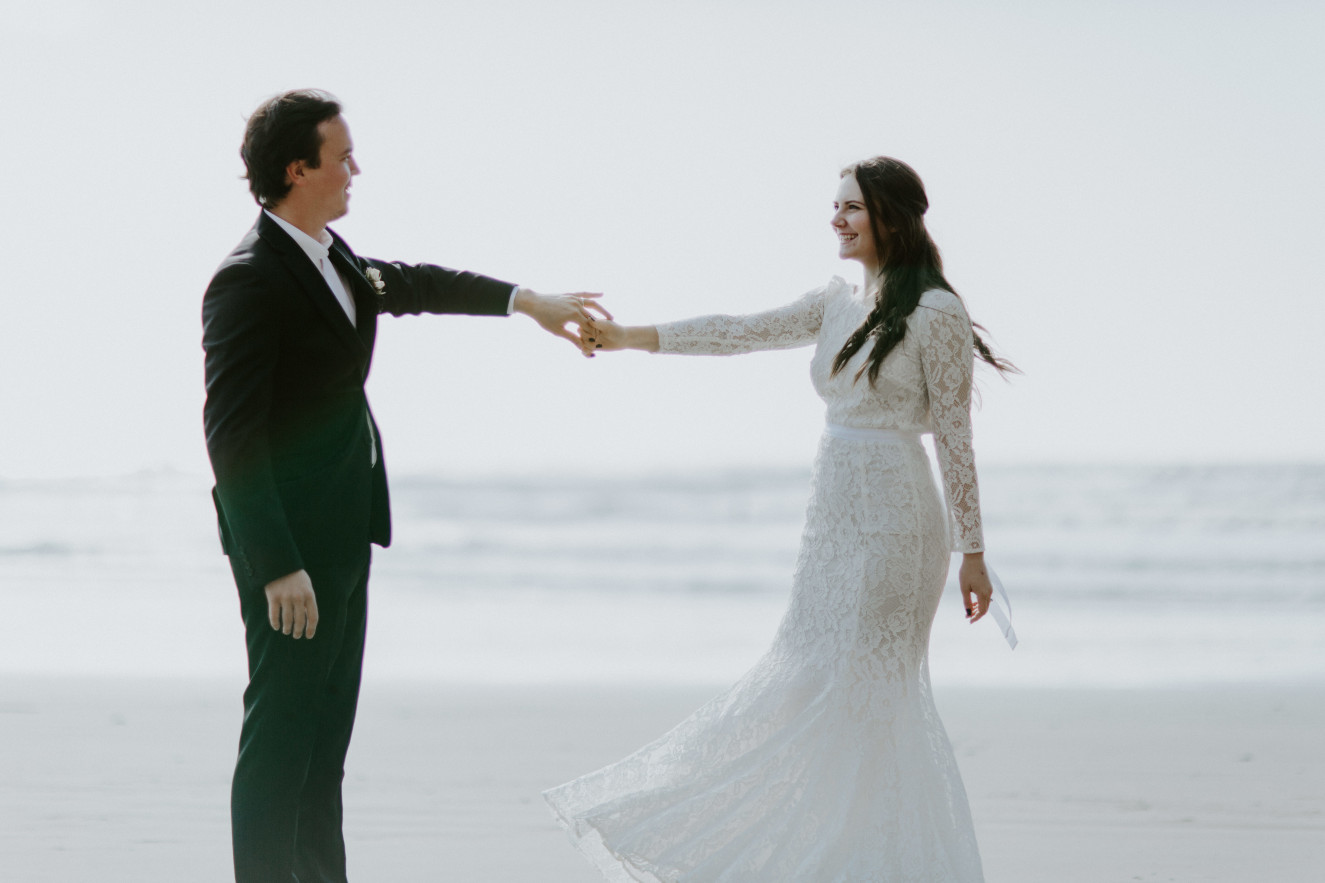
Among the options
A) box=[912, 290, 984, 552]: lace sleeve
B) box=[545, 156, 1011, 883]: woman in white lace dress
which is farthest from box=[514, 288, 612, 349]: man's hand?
box=[912, 290, 984, 552]: lace sleeve

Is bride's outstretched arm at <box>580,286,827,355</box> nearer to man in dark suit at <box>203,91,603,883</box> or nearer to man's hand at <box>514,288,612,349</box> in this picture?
man's hand at <box>514,288,612,349</box>

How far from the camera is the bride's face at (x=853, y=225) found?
2857mm

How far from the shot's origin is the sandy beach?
3.64 m

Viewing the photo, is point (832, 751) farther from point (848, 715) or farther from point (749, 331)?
point (749, 331)

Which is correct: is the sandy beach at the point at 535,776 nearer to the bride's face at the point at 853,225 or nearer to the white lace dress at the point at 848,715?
the white lace dress at the point at 848,715

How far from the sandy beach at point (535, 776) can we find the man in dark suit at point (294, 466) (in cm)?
118

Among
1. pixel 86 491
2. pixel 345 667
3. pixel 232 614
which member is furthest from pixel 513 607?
pixel 86 491

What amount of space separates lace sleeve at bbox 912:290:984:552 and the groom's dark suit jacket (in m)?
1.23

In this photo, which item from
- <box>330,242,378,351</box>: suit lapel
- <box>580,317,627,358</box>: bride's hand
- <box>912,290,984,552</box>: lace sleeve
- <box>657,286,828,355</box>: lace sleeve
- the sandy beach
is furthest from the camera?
the sandy beach

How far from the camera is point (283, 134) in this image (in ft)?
7.74

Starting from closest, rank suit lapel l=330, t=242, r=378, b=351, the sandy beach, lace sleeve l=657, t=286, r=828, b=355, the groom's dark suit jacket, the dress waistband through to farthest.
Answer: the groom's dark suit jacket
suit lapel l=330, t=242, r=378, b=351
the dress waistband
lace sleeve l=657, t=286, r=828, b=355
the sandy beach

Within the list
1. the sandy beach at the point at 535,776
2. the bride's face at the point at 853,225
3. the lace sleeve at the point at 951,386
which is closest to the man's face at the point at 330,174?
the bride's face at the point at 853,225

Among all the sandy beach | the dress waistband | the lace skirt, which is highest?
the dress waistband

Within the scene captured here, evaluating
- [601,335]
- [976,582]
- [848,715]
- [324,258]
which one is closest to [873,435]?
[976,582]
